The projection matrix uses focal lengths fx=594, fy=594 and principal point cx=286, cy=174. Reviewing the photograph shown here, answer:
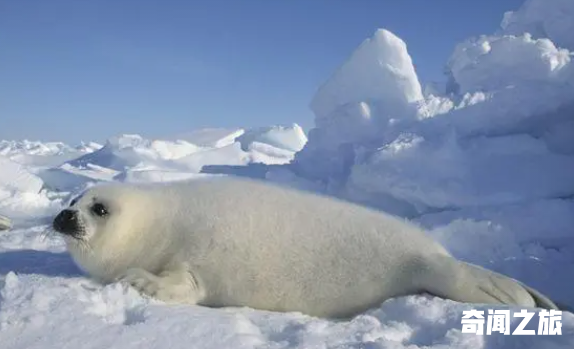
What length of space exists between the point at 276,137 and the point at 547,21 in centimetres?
1230

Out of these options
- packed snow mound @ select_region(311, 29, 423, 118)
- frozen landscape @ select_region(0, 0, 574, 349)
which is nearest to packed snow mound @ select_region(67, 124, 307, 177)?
frozen landscape @ select_region(0, 0, 574, 349)

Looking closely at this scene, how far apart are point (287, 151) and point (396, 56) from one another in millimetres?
9706

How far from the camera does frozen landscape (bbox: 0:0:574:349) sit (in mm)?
1944

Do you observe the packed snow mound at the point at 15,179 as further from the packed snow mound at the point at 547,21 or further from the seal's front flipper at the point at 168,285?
the packed snow mound at the point at 547,21

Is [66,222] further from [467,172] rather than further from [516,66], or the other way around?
[516,66]

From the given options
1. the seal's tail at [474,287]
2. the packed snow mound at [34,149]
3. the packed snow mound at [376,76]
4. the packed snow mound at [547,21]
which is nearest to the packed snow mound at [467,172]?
the packed snow mound at [376,76]

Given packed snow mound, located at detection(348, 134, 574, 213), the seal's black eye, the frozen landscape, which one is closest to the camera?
the frozen landscape

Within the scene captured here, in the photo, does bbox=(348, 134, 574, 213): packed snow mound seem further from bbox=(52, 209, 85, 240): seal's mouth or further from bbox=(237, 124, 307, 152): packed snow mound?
bbox=(237, 124, 307, 152): packed snow mound

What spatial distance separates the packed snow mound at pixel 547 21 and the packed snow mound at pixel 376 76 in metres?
2.27

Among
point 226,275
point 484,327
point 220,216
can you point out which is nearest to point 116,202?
point 220,216

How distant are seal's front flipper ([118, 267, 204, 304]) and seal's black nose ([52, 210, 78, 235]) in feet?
1.57

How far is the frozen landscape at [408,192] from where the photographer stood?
1944 millimetres

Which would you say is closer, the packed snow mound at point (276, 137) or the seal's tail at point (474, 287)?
the seal's tail at point (474, 287)

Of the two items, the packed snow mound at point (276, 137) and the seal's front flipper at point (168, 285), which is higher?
the packed snow mound at point (276, 137)
